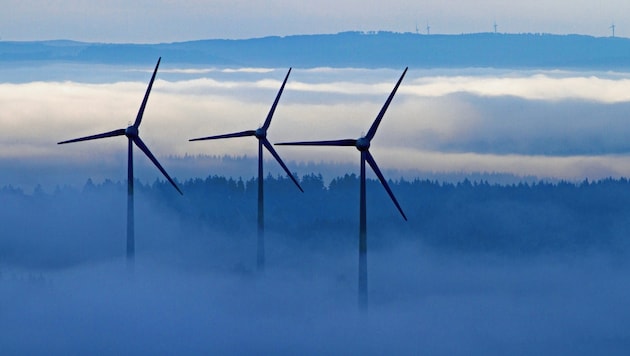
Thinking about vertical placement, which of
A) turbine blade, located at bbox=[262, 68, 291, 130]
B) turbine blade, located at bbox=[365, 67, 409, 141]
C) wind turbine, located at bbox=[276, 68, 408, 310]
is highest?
turbine blade, located at bbox=[262, 68, 291, 130]

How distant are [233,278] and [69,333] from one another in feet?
149

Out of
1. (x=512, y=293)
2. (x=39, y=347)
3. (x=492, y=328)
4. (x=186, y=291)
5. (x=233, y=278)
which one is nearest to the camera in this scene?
(x=39, y=347)

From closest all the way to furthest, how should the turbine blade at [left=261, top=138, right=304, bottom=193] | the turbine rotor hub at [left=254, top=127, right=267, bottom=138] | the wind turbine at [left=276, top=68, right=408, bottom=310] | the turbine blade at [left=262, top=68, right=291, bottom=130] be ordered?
the wind turbine at [left=276, top=68, right=408, bottom=310], the turbine blade at [left=261, top=138, right=304, bottom=193], the turbine blade at [left=262, top=68, right=291, bottom=130], the turbine rotor hub at [left=254, top=127, right=267, bottom=138]

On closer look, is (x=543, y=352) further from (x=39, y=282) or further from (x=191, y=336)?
(x=39, y=282)

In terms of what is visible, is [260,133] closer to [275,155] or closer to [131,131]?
[275,155]

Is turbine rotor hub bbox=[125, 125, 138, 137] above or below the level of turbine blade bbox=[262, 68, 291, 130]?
below

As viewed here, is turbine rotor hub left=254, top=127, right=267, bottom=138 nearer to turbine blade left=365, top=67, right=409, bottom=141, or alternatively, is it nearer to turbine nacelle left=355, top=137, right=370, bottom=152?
turbine blade left=365, top=67, right=409, bottom=141

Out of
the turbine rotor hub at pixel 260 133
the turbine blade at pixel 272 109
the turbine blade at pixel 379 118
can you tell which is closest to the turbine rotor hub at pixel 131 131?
the turbine rotor hub at pixel 260 133

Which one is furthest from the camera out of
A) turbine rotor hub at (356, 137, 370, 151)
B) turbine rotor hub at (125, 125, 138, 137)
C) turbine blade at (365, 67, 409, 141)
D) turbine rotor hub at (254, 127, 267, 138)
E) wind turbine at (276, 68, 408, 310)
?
turbine rotor hub at (254, 127, 267, 138)

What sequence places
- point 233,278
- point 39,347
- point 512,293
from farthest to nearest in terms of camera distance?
1. point 512,293
2. point 233,278
3. point 39,347

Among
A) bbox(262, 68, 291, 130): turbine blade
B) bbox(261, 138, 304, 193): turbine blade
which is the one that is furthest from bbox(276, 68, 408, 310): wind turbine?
bbox(262, 68, 291, 130): turbine blade

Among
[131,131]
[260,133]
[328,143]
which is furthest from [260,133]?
[328,143]

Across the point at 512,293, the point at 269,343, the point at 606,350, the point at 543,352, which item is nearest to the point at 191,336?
the point at 269,343

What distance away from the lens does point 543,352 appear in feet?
461
